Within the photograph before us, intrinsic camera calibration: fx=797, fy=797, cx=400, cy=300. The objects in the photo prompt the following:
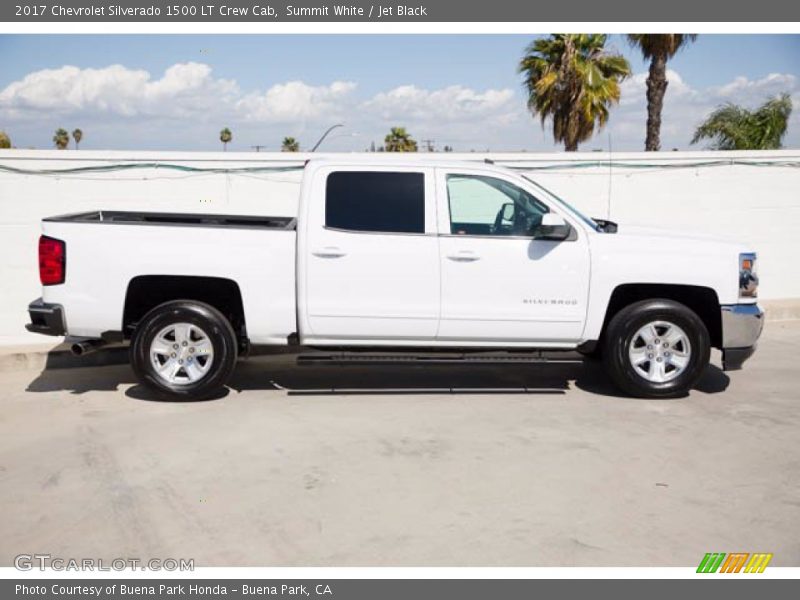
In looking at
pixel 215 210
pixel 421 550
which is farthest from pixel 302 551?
pixel 215 210

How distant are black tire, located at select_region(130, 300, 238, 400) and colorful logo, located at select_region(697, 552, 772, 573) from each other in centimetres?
397

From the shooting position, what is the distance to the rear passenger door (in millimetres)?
6477

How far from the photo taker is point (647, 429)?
5.93 metres

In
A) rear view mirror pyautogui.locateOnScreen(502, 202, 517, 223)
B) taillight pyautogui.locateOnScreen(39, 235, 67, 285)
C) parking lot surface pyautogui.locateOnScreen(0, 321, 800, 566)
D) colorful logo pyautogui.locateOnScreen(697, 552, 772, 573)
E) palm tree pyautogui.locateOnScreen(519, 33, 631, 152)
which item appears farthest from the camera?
palm tree pyautogui.locateOnScreen(519, 33, 631, 152)

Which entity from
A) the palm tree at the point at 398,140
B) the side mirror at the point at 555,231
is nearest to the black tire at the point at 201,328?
the side mirror at the point at 555,231

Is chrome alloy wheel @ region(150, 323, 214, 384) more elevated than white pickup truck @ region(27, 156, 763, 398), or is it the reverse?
white pickup truck @ region(27, 156, 763, 398)

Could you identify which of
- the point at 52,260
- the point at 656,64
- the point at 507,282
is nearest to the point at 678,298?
the point at 507,282

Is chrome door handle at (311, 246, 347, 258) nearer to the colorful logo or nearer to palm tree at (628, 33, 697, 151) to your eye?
the colorful logo

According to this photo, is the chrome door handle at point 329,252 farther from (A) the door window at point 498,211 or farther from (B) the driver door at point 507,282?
(A) the door window at point 498,211

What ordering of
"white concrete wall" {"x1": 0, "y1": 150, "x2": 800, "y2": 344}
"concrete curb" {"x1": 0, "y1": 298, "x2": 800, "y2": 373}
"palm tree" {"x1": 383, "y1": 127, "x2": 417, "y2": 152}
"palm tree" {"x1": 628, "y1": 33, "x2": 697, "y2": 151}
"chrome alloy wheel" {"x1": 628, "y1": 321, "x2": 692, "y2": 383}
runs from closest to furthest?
1. "chrome alloy wheel" {"x1": 628, "y1": 321, "x2": 692, "y2": 383}
2. "concrete curb" {"x1": 0, "y1": 298, "x2": 800, "y2": 373}
3. "white concrete wall" {"x1": 0, "y1": 150, "x2": 800, "y2": 344}
4. "palm tree" {"x1": 628, "y1": 33, "x2": 697, "y2": 151}
5. "palm tree" {"x1": 383, "y1": 127, "x2": 417, "y2": 152}

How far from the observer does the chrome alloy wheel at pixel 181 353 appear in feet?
21.5

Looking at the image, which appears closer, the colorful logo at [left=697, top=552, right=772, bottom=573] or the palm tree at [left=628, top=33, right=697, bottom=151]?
the colorful logo at [left=697, top=552, right=772, bottom=573]

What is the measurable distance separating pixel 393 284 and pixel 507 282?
0.94 meters

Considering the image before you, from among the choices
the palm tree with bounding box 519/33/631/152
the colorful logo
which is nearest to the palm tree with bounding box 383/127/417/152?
A: the palm tree with bounding box 519/33/631/152
